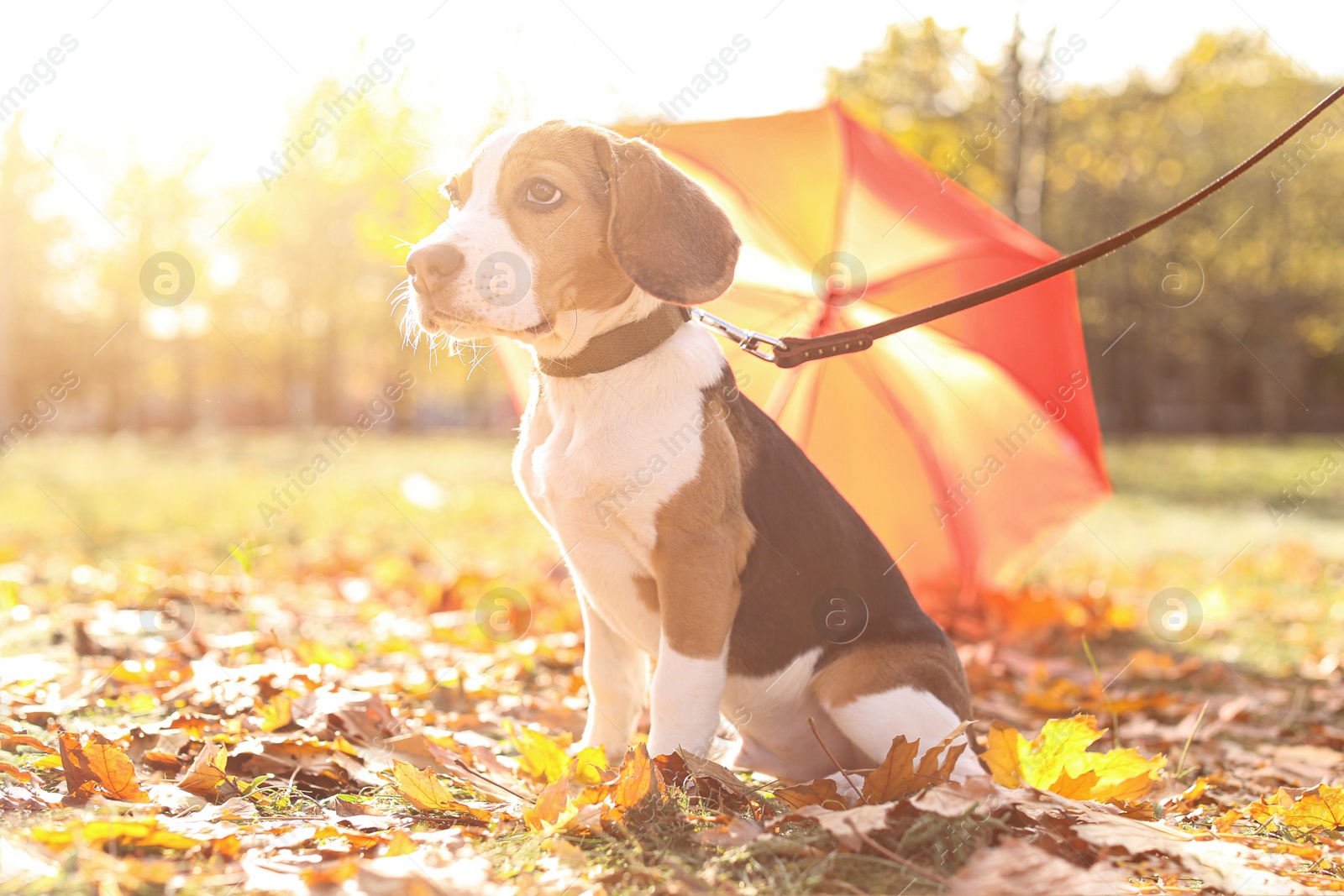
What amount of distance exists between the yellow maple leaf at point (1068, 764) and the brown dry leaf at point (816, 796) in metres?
0.47

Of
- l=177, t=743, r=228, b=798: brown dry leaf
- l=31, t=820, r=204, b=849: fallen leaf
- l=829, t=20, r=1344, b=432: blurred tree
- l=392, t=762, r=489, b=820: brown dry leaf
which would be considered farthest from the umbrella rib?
l=829, t=20, r=1344, b=432: blurred tree

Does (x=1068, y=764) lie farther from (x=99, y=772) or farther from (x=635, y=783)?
(x=99, y=772)

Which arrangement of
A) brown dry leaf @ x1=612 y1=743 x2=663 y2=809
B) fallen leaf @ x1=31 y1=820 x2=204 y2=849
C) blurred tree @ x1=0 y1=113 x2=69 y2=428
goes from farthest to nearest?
1. blurred tree @ x1=0 y1=113 x2=69 y2=428
2. brown dry leaf @ x1=612 y1=743 x2=663 y2=809
3. fallen leaf @ x1=31 y1=820 x2=204 y2=849

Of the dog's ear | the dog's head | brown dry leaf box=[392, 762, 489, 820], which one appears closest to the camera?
brown dry leaf box=[392, 762, 489, 820]

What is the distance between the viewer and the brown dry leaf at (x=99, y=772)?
95.5 inches

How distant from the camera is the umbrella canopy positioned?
17.4 ft

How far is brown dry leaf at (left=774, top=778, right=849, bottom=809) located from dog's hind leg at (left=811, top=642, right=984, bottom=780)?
37 centimetres

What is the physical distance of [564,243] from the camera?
2.74m

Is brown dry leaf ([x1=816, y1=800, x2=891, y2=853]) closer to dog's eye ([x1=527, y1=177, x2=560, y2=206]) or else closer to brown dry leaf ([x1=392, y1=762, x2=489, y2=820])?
brown dry leaf ([x1=392, y1=762, x2=489, y2=820])

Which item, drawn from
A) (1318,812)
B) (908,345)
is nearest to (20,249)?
Answer: (908,345)

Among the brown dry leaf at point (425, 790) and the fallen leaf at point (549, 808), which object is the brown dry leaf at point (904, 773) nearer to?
the fallen leaf at point (549, 808)

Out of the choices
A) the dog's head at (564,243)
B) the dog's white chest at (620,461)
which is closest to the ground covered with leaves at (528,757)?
the dog's white chest at (620,461)

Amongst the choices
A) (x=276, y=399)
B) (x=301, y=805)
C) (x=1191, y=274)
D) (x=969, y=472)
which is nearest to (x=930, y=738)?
(x=301, y=805)

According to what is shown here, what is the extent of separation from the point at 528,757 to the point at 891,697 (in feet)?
3.61
